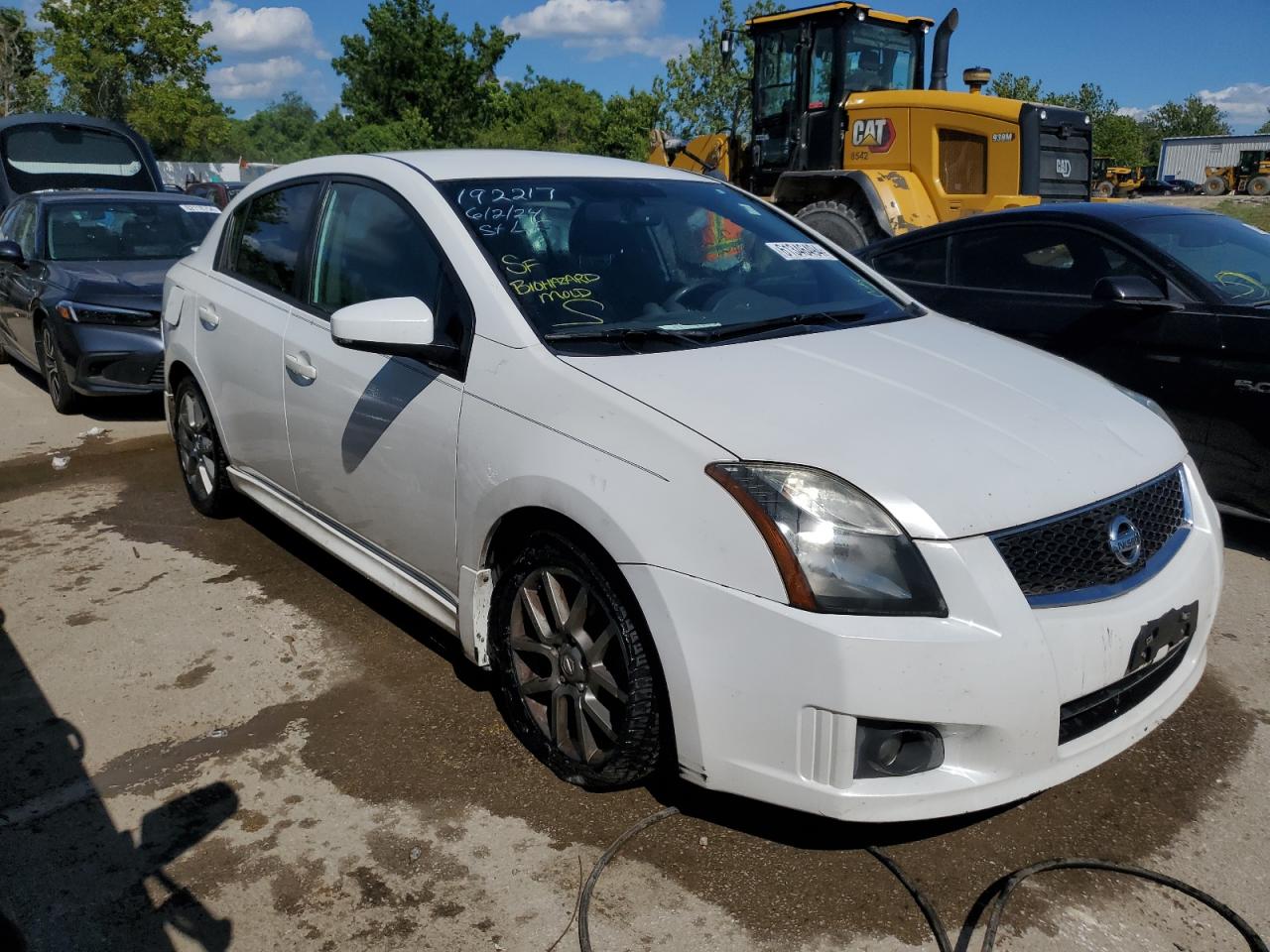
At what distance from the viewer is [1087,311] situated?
5.01 meters

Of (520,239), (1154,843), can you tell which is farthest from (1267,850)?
(520,239)

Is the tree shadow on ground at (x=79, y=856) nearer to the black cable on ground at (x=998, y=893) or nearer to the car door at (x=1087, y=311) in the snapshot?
the black cable on ground at (x=998, y=893)

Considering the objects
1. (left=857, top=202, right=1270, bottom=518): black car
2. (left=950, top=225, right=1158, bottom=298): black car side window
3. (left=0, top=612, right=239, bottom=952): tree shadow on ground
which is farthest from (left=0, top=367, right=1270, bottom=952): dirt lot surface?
(left=950, top=225, right=1158, bottom=298): black car side window

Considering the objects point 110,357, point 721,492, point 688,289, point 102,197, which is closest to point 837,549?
point 721,492

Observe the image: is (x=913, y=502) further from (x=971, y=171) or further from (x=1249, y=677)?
(x=971, y=171)

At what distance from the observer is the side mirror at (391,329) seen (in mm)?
2977

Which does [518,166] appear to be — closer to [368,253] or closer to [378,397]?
[368,253]

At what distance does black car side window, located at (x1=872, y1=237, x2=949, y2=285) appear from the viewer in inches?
229

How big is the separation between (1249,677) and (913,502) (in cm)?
209

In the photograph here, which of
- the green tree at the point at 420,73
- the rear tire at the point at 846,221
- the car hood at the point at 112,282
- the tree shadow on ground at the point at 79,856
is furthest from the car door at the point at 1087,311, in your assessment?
the green tree at the point at 420,73

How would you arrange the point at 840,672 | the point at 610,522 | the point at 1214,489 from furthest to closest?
1. the point at 1214,489
2. the point at 610,522
3. the point at 840,672

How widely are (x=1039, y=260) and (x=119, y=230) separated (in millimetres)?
6574

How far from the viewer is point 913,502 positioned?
2.30m

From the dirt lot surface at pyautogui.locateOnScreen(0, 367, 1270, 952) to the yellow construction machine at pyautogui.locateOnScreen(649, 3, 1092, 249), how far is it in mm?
6598
